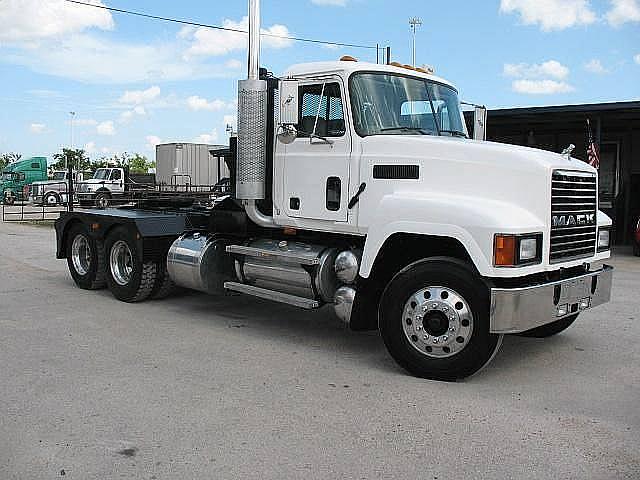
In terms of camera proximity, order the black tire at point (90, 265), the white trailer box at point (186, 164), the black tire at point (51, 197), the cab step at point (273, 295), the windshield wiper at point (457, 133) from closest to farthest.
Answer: the cab step at point (273, 295)
the windshield wiper at point (457, 133)
the black tire at point (90, 265)
the black tire at point (51, 197)
the white trailer box at point (186, 164)

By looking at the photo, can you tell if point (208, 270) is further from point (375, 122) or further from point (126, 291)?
point (375, 122)

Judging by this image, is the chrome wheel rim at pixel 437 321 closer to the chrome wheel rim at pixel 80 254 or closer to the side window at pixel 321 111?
the side window at pixel 321 111

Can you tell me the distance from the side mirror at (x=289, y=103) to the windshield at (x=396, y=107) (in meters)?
0.56

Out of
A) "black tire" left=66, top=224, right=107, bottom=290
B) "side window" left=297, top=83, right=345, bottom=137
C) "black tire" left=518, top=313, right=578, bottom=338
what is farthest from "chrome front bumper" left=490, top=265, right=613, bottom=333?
"black tire" left=66, top=224, right=107, bottom=290

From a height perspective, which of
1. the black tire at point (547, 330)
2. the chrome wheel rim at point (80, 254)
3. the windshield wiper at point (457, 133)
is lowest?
the black tire at point (547, 330)

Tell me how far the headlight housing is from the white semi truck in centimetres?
1

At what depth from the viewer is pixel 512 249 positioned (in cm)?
564

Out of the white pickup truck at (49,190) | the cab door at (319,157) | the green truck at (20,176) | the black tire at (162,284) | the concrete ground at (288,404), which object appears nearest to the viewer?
the concrete ground at (288,404)

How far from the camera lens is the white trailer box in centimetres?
3994

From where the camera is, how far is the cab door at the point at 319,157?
6969 millimetres

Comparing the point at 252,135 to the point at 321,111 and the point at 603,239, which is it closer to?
the point at 321,111

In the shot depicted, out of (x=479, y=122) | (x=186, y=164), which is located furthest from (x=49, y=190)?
(x=479, y=122)

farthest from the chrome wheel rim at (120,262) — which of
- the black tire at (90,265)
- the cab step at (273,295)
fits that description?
the cab step at (273,295)

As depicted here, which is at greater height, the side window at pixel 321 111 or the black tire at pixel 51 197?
the side window at pixel 321 111
